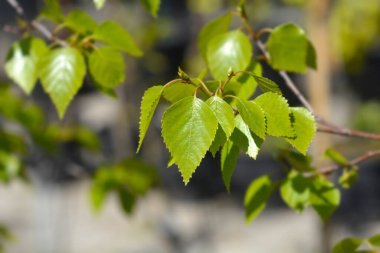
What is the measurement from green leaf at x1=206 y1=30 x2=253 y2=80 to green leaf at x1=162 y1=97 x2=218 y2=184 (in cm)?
37

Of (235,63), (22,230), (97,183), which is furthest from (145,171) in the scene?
(22,230)

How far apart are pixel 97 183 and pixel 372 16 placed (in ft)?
12.2

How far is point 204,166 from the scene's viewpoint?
6.16 metres

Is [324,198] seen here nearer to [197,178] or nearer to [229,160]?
[229,160]

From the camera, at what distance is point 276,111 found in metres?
0.97

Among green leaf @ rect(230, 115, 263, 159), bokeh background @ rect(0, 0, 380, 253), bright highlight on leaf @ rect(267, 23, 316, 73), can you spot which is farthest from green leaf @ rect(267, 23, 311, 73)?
bokeh background @ rect(0, 0, 380, 253)

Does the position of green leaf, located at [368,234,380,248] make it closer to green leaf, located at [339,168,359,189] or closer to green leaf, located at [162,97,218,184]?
green leaf, located at [339,168,359,189]

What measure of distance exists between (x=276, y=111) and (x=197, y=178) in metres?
5.30

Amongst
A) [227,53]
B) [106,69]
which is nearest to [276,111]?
[227,53]

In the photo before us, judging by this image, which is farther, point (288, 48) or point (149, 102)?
point (288, 48)

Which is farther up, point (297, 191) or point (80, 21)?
point (80, 21)

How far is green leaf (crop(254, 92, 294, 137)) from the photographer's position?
0.96 metres

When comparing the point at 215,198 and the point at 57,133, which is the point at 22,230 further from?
the point at 57,133

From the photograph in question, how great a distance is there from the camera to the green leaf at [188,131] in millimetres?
887
